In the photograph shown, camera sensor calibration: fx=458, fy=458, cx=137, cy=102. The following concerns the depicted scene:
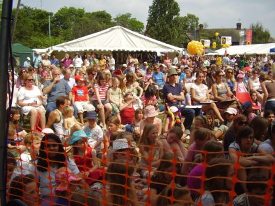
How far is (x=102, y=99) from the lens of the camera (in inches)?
421

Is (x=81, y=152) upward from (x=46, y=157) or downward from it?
downward

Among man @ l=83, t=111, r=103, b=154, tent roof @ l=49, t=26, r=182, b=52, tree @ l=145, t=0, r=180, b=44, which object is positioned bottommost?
man @ l=83, t=111, r=103, b=154

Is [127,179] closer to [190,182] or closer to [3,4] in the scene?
[190,182]

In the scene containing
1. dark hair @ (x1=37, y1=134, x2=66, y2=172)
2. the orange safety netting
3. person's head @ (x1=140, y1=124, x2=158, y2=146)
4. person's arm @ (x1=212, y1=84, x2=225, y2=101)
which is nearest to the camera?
the orange safety netting

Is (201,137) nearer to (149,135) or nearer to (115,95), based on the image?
(149,135)

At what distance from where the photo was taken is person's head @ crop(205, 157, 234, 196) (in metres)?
3.54

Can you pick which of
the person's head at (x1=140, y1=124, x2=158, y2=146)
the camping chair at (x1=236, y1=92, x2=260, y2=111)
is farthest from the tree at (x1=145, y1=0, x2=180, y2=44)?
the person's head at (x1=140, y1=124, x2=158, y2=146)

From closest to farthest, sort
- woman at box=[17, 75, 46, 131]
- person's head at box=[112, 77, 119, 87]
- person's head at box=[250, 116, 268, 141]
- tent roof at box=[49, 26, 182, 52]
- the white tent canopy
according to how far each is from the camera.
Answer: person's head at box=[250, 116, 268, 141], woman at box=[17, 75, 46, 131], person's head at box=[112, 77, 119, 87], tent roof at box=[49, 26, 182, 52], the white tent canopy

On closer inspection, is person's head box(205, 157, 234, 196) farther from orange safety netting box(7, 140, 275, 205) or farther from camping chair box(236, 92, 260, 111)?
camping chair box(236, 92, 260, 111)

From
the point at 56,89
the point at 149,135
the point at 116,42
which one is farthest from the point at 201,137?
the point at 116,42

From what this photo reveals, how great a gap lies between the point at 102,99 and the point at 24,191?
21.5ft

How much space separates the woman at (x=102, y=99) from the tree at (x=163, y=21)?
83638mm

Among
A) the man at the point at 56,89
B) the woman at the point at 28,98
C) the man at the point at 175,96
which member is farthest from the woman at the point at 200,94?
the woman at the point at 28,98

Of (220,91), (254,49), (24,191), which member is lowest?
(24,191)
